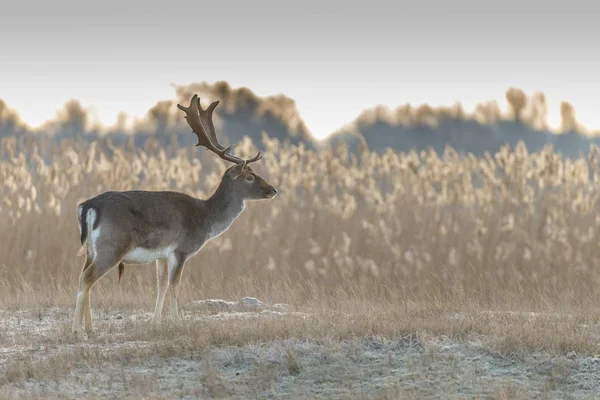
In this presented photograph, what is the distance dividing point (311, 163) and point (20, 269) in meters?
5.53

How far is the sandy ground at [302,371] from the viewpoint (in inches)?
303

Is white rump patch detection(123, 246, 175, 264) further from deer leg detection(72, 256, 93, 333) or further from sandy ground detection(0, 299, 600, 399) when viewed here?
sandy ground detection(0, 299, 600, 399)

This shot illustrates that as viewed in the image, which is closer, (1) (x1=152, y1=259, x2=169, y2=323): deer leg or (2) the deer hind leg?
(2) the deer hind leg

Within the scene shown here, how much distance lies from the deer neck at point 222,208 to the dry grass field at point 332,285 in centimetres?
103

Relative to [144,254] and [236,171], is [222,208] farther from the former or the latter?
[144,254]

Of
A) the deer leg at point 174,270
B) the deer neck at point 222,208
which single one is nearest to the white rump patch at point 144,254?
the deer leg at point 174,270

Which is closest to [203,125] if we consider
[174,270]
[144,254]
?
[174,270]

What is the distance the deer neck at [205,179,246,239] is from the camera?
11.5 metres

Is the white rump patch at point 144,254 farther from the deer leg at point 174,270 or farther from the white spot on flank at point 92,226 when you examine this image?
the white spot on flank at point 92,226

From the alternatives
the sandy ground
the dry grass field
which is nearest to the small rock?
the dry grass field

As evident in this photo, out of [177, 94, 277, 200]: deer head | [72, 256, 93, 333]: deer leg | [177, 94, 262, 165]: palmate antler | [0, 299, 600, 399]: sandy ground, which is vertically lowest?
[0, 299, 600, 399]: sandy ground

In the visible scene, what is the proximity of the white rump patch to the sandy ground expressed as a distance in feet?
4.24

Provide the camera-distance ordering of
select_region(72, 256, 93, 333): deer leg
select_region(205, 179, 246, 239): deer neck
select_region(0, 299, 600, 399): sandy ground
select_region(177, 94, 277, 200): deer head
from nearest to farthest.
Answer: select_region(0, 299, 600, 399): sandy ground
select_region(72, 256, 93, 333): deer leg
select_region(205, 179, 246, 239): deer neck
select_region(177, 94, 277, 200): deer head

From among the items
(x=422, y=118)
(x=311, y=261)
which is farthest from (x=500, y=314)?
(x=422, y=118)
